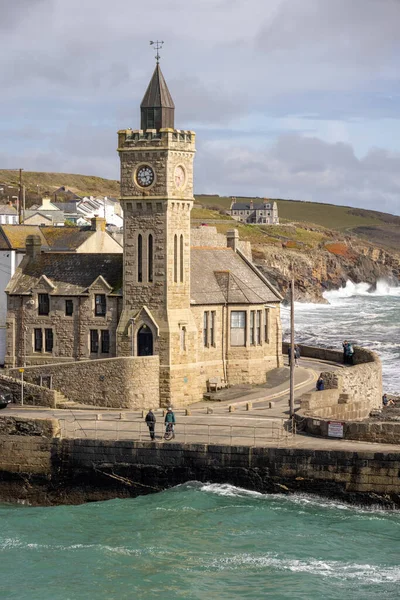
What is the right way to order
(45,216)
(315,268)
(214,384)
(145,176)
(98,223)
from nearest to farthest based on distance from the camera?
(145,176) < (214,384) < (98,223) < (45,216) < (315,268)

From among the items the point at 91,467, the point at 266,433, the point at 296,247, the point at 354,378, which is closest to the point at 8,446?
the point at 91,467

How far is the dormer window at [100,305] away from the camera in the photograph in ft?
157

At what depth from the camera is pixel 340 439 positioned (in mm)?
37188

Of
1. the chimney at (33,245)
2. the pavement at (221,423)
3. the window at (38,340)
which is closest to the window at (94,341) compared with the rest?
the window at (38,340)

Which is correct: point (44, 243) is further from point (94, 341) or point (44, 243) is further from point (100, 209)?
point (100, 209)

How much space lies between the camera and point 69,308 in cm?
4900

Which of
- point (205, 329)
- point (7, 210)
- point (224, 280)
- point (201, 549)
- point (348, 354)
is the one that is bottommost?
point (201, 549)

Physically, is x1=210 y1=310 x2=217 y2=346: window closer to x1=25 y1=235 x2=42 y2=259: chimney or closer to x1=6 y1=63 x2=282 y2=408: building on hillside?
x1=6 y1=63 x2=282 y2=408: building on hillside

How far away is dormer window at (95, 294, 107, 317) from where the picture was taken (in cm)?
4778

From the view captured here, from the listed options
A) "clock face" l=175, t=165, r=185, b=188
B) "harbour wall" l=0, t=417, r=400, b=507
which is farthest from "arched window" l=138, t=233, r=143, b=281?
"harbour wall" l=0, t=417, r=400, b=507

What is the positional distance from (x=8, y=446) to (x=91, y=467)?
10.1 ft

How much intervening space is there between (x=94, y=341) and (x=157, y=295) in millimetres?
4368

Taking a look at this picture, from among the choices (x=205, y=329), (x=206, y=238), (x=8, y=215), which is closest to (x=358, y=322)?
(x=8, y=215)

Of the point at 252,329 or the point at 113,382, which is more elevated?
the point at 252,329
